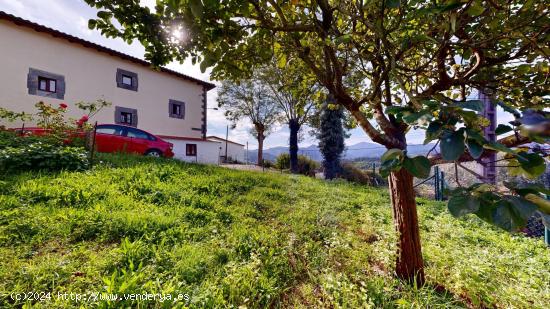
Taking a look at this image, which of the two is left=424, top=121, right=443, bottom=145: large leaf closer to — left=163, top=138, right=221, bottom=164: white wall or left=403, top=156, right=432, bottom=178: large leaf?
left=403, top=156, right=432, bottom=178: large leaf

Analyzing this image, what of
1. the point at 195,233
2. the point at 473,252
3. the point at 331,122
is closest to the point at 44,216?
the point at 195,233

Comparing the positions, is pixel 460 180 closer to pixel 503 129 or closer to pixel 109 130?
pixel 503 129

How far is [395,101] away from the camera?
307 cm

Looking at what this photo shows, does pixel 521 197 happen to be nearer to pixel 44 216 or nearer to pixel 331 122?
pixel 44 216

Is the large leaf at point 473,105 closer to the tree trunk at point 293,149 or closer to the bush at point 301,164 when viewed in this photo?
the tree trunk at point 293,149

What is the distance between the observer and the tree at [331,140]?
14.3 meters

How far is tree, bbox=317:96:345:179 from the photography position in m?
14.3

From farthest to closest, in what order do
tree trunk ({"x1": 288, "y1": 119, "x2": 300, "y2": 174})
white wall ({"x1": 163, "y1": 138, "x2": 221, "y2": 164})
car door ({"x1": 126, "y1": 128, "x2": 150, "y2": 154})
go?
tree trunk ({"x1": 288, "y1": 119, "x2": 300, "y2": 174}) → white wall ({"x1": 163, "y1": 138, "x2": 221, "y2": 164}) → car door ({"x1": 126, "y1": 128, "x2": 150, "y2": 154})

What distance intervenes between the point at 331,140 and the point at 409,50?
12.2 meters

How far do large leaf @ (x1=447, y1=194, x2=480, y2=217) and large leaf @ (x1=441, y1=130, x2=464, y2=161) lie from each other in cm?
15

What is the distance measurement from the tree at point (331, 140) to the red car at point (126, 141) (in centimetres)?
916

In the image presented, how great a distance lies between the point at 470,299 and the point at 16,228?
4.94 m

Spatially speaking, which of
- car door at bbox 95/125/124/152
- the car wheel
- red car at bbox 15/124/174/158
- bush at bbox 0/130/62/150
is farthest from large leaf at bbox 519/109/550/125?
the car wheel

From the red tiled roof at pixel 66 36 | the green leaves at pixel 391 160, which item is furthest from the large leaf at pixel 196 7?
the red tiled roof at pixel 66 36
